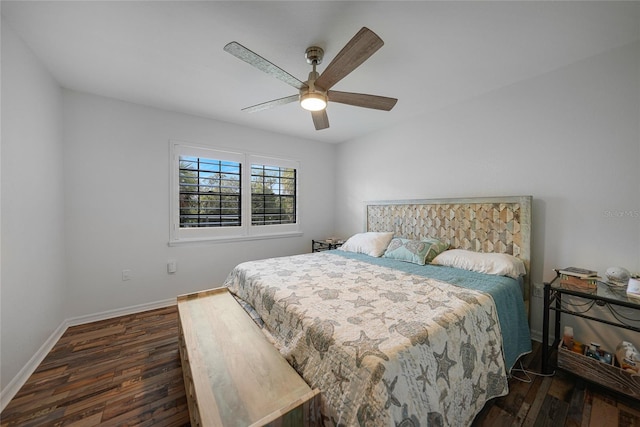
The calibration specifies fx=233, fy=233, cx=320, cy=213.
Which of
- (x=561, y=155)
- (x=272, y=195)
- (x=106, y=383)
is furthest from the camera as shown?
(x=272, y=195)

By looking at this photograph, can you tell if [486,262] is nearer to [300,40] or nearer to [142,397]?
[300,40]

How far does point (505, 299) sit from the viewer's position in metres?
1.83

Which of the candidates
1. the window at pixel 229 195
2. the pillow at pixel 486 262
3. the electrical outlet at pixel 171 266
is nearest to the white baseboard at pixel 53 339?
the electrical outlet at pixel 171 266

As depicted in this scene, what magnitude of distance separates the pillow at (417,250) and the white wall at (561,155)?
73 centimetres

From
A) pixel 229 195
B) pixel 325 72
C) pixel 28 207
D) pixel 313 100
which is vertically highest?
pixel 325 72

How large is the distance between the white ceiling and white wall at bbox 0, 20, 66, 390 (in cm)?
29

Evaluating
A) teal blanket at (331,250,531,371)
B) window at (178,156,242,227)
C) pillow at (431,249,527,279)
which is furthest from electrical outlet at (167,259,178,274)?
pillow at (431,249,527,279)

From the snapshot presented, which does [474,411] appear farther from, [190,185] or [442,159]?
[190,185]

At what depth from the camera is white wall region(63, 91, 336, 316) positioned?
2.60 metres

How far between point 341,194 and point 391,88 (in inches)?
91.9

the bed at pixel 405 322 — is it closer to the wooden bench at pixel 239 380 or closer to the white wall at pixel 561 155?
the wooden bench at pixel 239 380

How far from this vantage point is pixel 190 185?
3.26m

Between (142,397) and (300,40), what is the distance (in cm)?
282

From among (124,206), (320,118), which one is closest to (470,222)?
(320,118)
